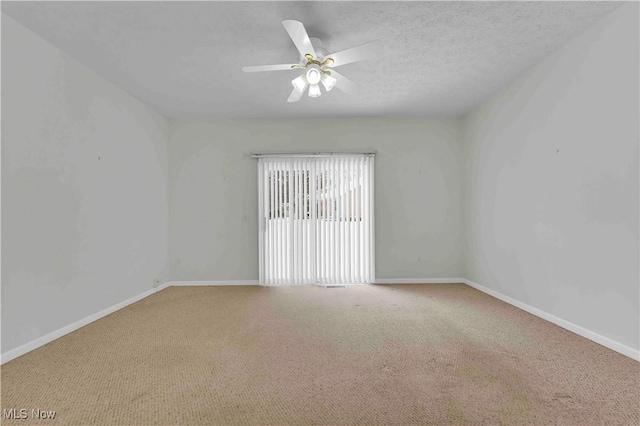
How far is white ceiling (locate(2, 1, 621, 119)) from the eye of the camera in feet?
7.20

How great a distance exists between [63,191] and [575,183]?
480 centimetres

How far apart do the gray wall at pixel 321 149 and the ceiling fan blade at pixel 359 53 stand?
2.35 m

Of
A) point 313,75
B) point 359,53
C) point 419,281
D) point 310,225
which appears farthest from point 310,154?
point 419,281

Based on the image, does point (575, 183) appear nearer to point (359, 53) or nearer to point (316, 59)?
point (359, 53)

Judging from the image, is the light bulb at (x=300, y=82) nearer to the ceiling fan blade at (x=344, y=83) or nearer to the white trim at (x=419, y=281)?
the ceiling fan blade at (x=344, y=83)

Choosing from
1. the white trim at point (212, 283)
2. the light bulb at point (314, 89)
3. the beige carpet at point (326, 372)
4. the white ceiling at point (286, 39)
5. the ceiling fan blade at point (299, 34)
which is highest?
the white ceiling at point (286, 39)

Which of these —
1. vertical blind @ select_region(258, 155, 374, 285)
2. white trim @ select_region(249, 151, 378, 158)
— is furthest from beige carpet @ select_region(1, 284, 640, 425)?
white trim @ select_region(249, 151, 378, 158)

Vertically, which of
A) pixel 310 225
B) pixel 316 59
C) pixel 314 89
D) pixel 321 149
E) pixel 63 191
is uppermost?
pixel 316 59

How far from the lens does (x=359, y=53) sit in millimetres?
2229

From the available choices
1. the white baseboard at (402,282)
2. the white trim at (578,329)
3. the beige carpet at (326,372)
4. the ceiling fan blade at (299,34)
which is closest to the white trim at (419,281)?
A: the white baseboard at (402,282)
